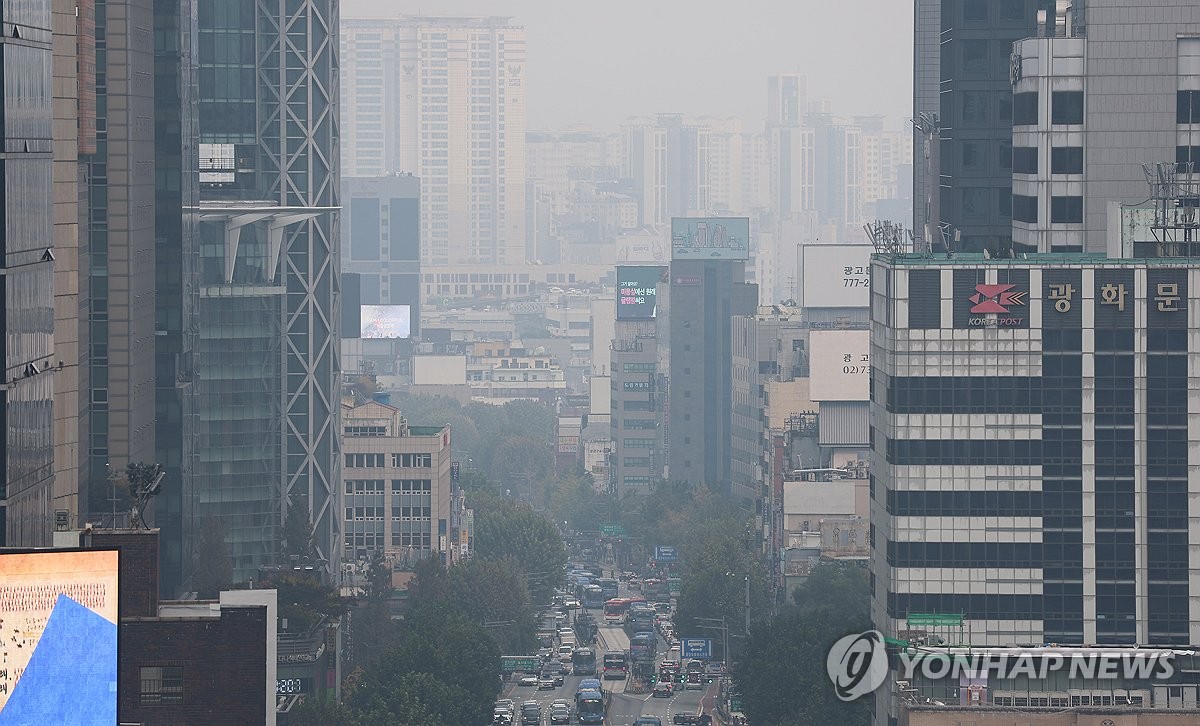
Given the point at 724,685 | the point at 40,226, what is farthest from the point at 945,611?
the point at 724,685

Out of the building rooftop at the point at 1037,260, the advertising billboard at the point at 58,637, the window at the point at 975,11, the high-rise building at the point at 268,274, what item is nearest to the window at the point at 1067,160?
the building rooftop at the point at 1037,260

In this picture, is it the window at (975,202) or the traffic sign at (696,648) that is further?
the traffic sign at (696,648)

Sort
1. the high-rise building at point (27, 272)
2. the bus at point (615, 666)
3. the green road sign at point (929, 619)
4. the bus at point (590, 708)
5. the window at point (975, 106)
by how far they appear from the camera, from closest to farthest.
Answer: the high-rise building at point (27, 272), the green road sign at point (929, 619), the window at point (975, 106), the bus at point (590, 708), the bus at point (615, 666)

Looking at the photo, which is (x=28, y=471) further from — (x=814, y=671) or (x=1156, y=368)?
(x=814, y=671)

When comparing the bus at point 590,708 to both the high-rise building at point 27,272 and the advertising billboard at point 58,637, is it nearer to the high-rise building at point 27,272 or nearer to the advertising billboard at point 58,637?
the high-rise building at point 27,272

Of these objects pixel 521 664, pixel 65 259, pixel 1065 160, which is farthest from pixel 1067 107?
pixel 521 664
